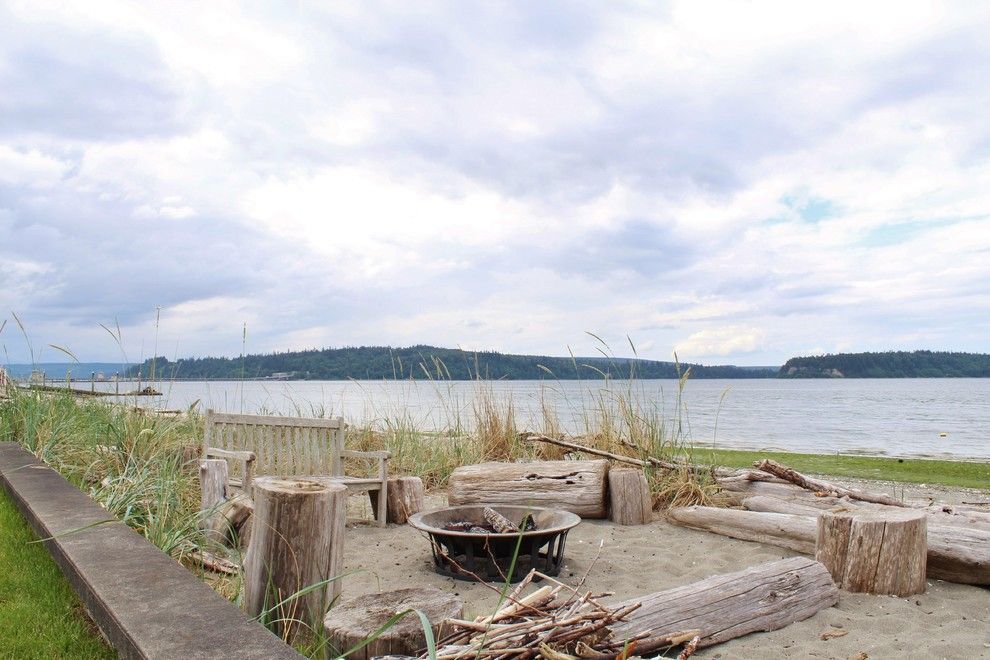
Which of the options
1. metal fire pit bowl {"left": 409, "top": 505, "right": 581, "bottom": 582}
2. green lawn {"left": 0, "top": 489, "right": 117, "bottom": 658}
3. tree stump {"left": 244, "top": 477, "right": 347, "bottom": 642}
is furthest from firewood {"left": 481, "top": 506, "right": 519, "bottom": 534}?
green lawn {"left": 0, "top": 489, "right": 117, "bottom": 658}

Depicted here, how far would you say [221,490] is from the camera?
471cm

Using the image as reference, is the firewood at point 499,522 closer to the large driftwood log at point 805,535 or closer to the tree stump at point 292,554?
the large driftwood log at point 805,535

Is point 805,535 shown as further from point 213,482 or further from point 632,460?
point 213,482

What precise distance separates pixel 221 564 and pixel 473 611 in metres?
1.31

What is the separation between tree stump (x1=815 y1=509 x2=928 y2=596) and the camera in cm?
408

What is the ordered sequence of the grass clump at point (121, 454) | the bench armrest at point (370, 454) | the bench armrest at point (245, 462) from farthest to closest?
the bench armrest at point (370, 454), the bench armrest at point (245, 462), the grass clump at point (121, 454)

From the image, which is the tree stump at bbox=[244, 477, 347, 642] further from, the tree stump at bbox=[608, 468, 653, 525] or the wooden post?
the tree stump at bbox=[608, 468, 653, 525]

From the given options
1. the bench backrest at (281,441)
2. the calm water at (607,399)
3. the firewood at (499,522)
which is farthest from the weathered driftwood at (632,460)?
the firewood at (499,522)

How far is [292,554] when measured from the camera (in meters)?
2.35

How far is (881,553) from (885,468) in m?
7.55

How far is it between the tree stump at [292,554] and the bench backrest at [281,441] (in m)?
3.59

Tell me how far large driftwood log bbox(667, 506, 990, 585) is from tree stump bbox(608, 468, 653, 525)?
26 centimetres

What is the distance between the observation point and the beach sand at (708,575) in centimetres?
336

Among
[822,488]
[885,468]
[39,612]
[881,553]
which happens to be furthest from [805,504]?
[885,468]
